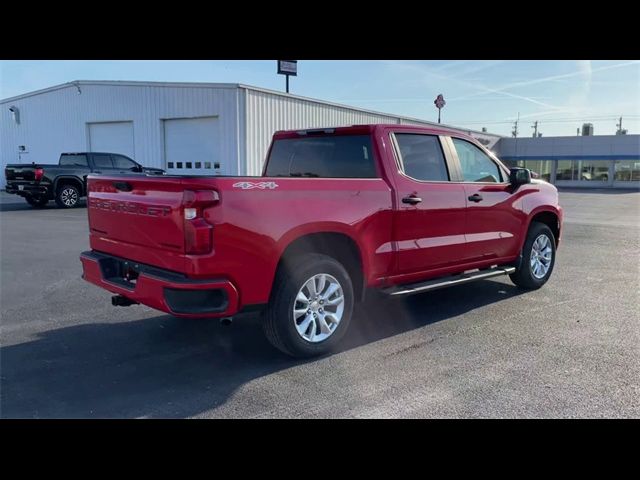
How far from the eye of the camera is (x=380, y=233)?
16.1ft

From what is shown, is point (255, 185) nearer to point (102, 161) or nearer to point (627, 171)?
point (102, 161)

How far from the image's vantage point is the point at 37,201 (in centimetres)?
1827

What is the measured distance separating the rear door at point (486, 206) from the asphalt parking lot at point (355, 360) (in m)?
0.68

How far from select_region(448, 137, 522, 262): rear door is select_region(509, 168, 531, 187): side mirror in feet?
0.26

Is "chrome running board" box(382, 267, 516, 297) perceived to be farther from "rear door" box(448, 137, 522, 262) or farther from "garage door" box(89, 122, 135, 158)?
"garage door" box(89, 122, 135, 158)

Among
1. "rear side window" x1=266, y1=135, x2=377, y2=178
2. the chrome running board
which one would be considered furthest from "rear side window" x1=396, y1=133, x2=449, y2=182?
the chrome running board

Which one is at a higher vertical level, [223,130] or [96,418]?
[223,130]

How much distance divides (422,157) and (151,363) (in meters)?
3.31

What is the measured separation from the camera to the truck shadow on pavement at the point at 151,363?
3609 millimetres

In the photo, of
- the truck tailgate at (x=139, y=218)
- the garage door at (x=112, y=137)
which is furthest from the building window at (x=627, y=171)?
the truck tailgate at (x=139, y=218)

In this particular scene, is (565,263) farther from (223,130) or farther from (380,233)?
(223,130)

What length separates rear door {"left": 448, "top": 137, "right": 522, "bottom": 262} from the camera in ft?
19.5
